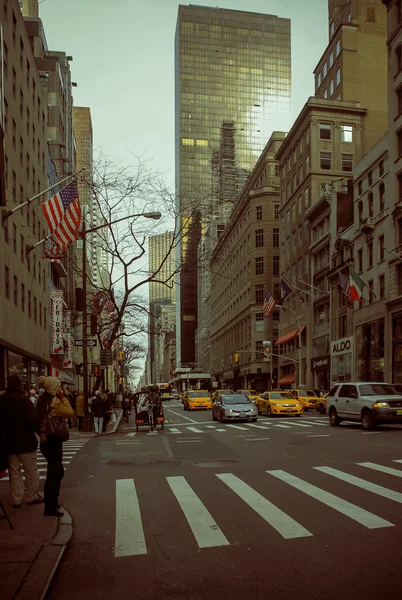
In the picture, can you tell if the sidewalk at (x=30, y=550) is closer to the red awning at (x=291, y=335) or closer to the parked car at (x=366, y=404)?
the parked car at (x=366, y=404)

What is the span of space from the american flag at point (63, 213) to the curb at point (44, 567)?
1662cm

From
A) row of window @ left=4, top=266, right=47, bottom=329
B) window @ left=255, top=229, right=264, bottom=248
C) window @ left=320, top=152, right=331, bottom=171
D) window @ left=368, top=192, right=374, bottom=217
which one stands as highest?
window @ left=320, top=152, right=331, bottom=171

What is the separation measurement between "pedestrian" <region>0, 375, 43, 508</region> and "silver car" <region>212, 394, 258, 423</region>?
842 inches

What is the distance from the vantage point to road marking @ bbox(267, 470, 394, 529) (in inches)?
304

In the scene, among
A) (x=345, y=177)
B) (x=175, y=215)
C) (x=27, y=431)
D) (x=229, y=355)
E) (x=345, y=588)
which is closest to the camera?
(x=345, y=588)

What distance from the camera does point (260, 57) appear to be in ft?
642

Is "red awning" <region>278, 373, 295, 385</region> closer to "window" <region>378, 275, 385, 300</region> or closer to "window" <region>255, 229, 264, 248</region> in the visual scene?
"window" <region>255, 229, 264, 248</region>

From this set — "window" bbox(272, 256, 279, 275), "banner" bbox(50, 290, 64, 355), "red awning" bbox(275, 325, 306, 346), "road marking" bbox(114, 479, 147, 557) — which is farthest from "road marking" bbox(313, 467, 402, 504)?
"window" bbox(272, 256, 279, 275)

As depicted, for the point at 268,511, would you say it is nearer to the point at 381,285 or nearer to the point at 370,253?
the point at 381,285

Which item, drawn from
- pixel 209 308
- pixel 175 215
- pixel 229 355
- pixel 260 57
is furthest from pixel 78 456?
pixel 260 57

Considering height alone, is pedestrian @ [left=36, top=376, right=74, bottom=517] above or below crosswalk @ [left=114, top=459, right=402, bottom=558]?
above

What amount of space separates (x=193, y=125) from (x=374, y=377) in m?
146

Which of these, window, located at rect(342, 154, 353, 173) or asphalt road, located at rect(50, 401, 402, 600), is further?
window, located at rect(342, 154, 353, 173)

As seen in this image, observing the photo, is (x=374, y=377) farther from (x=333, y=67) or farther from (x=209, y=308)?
(x=209, y=308)
